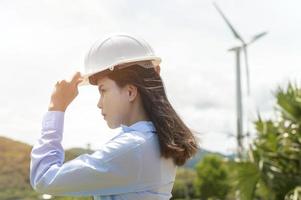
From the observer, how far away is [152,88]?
7.24 feet

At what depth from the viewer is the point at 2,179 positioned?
276ft

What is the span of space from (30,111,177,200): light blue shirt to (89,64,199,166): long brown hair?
0.06 m

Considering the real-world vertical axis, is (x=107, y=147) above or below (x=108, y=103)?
below

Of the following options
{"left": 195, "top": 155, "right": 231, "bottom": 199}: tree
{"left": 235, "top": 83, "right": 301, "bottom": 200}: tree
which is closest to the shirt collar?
{"left": 235, "top": 83, "right": 301, "bottom": 200}: tree

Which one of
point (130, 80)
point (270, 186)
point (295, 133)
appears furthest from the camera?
point (295, 133)

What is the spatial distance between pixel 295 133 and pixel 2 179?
254 feet

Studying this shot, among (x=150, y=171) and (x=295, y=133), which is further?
(x=295, y=133)

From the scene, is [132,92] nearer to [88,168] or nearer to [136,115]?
[136,115]

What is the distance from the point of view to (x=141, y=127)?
2.15 metres

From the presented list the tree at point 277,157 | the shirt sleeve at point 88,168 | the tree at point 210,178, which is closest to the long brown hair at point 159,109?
the shirt sleeve at point 88,168

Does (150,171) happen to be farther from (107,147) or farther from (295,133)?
(295,133)

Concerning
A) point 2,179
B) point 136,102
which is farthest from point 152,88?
point 2,179

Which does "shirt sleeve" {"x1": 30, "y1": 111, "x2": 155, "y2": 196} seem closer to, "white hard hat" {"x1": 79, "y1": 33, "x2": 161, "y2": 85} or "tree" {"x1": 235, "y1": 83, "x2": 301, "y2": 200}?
"white hard hat" {"x1": 79, "y1": 33, "x2": 161, "y2": 85}

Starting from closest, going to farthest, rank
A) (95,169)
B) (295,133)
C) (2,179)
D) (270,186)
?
(95,169)
(270,186)
(295,133)
(2,179)
